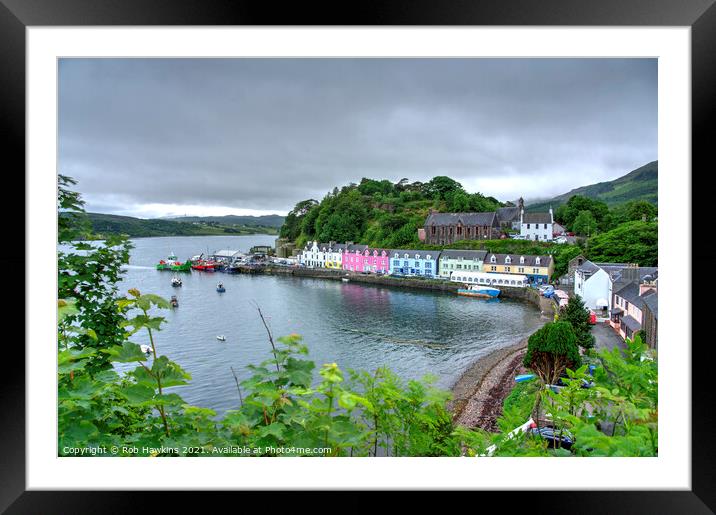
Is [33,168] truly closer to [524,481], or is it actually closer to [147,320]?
[147,320]

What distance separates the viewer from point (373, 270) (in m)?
6.60

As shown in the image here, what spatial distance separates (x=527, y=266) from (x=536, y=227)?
2.31ft

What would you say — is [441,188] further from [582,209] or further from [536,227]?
[582,209]

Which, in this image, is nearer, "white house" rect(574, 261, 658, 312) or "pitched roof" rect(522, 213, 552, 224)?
"white house" rect(574, 261, 658, 312)

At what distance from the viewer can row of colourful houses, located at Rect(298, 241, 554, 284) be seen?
4.89m

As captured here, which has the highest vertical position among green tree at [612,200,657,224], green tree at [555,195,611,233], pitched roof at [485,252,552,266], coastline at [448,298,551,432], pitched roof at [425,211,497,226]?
pitched roof at [425,211,497,226]

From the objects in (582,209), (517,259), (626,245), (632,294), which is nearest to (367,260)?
(517,259)

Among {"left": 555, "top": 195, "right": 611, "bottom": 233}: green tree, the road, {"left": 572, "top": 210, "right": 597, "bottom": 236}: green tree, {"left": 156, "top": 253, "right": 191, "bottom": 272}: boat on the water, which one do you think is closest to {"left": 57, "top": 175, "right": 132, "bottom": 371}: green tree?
{"left": 156, "top": 253, "right": 191, "bottom": 272}: boat on the water

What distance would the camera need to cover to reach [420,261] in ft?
20.7

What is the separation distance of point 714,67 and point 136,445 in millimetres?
2173

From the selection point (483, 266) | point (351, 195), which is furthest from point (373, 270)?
point (351, 195)

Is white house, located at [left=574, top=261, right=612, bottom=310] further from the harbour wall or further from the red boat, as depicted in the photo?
the red boat

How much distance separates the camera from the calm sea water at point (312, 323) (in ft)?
8.29

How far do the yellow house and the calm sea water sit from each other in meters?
0.59
